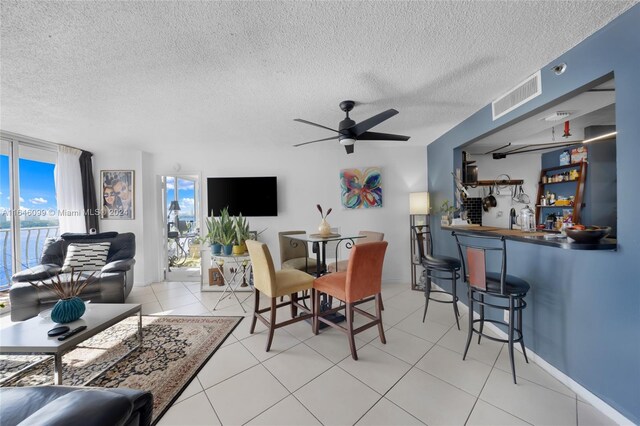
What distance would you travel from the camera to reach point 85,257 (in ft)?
10.6

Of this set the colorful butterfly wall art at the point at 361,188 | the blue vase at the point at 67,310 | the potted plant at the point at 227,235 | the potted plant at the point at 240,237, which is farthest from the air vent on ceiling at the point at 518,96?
the blue vase at the point at 67,310

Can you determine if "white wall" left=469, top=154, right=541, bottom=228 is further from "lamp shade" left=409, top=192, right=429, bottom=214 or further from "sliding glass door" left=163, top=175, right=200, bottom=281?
"sliding glass door" left=163, top=175, right=200, bottom=281

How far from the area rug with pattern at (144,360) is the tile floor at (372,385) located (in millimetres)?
132

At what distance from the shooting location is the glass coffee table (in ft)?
4.99

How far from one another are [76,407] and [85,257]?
142 inches

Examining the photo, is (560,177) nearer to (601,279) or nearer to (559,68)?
(559,68)

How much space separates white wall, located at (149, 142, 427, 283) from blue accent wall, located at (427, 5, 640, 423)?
212 cm

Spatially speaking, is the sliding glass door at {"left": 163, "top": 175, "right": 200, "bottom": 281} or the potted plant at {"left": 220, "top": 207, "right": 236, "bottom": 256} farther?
the sliding glass door at {"left": 163, "top": 175, "right": 200, "bottom": 281}

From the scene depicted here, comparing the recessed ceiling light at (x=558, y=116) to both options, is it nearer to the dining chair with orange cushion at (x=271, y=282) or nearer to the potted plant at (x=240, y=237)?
the dining chair with orange cushion at (x=271, y=282)

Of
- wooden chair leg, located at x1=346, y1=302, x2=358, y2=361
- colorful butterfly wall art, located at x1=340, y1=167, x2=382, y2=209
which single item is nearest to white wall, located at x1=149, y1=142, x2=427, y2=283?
colorful butterfly wall art, located at x1=340, y1=167, x2=382, y2=209

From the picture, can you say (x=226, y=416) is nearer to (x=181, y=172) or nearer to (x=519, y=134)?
(x=181, y=172)

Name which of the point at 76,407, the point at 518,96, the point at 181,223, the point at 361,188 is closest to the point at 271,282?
the point at 76,407

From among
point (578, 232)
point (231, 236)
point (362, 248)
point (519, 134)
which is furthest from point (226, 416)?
point (519, 134)

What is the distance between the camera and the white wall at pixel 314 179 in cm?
413
